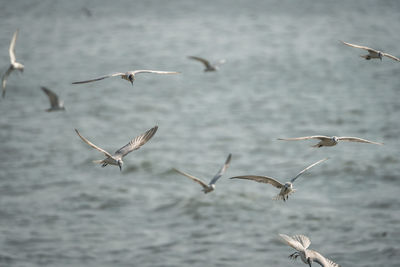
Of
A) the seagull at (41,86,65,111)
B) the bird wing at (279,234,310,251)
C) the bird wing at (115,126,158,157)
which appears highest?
the seagull at (41,86,65,111)

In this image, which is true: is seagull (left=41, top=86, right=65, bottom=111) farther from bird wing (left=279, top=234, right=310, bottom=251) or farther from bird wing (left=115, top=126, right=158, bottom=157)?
bird wing (left=279, top=234, right=310, bottom=251)

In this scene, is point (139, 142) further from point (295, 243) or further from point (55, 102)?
point (55, 102)

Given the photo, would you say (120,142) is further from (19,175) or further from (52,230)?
(52,230)

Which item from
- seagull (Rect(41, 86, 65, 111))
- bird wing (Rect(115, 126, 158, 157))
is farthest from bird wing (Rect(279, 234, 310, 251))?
seagull (Rect(41, 86, 65, 111))

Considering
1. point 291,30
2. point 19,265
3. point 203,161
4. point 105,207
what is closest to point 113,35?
point 291,30

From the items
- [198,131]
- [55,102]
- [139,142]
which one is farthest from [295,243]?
[198,131]

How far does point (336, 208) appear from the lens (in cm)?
2480

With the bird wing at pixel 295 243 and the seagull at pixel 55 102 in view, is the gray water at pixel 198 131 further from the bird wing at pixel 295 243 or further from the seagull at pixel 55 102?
the bird wing at pixel 295 243

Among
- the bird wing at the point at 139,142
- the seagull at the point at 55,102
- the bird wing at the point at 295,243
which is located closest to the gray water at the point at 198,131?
the seagull at the point at 55,102

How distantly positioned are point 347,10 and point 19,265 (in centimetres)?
4885

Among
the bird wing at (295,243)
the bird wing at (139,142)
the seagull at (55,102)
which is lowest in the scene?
the bird wing at (295,243)

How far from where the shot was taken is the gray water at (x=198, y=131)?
22.4 metres

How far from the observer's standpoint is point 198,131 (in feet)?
117

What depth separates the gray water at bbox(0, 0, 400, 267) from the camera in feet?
73.4
